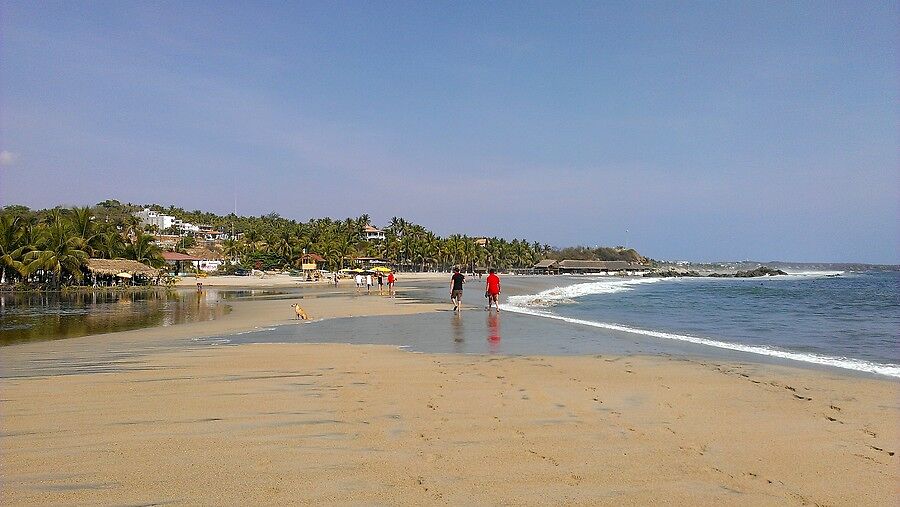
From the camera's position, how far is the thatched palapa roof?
45272mm

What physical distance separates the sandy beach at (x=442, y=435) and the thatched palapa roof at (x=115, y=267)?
4193cm

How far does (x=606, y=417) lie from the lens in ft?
20.1

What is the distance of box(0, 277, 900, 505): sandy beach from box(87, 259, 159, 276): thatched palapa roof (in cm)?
4193

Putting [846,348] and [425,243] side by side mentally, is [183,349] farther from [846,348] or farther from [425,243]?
[425,243]

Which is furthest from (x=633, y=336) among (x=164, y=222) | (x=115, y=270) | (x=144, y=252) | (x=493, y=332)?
(x=164, y=222)

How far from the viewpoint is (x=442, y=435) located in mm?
5332

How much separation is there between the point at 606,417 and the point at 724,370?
14.4 feet

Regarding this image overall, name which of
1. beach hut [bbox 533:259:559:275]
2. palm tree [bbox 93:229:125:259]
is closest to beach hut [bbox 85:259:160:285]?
palm tree [bbox 93:229:125:259]

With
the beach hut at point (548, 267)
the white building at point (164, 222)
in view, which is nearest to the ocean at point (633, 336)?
the beach hut at point (548, 267)

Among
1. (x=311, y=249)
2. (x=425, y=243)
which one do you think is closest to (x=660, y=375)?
(x=311, y=249)

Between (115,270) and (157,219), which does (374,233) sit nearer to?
(157,219)

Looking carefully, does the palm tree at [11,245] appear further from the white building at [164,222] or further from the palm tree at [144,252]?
the white building at [164,222]

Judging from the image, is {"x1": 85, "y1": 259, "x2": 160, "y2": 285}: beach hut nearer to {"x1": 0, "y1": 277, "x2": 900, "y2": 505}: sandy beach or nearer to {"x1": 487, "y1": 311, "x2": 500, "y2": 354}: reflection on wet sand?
{"x1": 487, "y1": 311, "x2": 500, "y2": 354}: reflection on wet sand

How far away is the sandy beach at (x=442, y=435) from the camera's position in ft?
13.3
